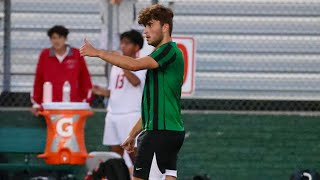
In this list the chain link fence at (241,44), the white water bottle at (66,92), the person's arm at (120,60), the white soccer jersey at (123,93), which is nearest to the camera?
the person's arm at (120,60)

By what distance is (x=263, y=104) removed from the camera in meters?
11.4

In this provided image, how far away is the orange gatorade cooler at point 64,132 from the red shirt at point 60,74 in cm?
40

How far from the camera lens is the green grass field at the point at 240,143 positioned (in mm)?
11188

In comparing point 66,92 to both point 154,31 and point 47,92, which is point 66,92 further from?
point 154,31

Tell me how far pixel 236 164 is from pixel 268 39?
1.37 m

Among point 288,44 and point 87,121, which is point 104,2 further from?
point 288,44

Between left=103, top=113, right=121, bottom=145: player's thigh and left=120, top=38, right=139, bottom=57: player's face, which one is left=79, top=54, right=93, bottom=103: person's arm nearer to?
left=103, top=113, right=121, bottom=145: player's thigh

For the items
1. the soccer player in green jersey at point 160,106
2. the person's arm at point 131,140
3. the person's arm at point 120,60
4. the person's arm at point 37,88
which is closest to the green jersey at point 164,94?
the soccer player in green jersey at point 160,106

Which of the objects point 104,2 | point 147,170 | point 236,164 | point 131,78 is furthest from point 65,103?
point 147,170

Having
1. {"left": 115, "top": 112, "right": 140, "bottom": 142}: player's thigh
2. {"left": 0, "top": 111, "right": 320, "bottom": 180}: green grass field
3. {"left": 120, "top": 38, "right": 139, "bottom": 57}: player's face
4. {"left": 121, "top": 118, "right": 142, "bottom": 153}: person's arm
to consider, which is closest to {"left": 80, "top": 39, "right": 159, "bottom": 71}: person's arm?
{"left": 121, "top": 118, "right": 142, "bottom": 153}: person's arm

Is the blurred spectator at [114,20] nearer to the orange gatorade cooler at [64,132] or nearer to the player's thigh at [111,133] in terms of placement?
the player's thigh at [111,133]

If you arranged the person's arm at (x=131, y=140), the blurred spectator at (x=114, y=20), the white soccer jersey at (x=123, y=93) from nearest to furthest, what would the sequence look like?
the person's arm at (x=131, y=140) → the white soccer jersey at (x=123, y=93) → the blurred spectator at (x=114, y=20)

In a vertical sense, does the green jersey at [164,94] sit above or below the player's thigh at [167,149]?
above

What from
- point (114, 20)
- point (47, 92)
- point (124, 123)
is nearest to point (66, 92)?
point (47, 92)
